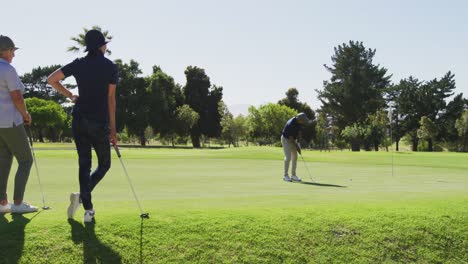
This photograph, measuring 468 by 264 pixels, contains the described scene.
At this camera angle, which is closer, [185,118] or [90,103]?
[90,103]

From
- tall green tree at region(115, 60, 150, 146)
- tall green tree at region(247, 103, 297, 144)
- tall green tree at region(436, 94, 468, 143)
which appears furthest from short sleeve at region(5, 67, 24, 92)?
tall green tree at region(247, 103, 297, 144)

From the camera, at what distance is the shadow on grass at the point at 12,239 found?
5574 millimetres

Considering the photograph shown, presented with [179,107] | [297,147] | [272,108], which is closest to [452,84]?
[272,108]

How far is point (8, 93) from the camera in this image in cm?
717

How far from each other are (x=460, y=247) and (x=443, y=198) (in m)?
2.35

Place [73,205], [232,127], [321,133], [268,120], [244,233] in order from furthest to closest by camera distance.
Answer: [321,133]
[232,127]
[268,120]
[73,205]
[244,233]

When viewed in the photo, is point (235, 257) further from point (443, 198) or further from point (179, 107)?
point (179, 107)

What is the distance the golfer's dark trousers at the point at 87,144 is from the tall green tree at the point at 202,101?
93.2 m

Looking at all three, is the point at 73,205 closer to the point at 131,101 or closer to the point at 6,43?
the point at 6,43

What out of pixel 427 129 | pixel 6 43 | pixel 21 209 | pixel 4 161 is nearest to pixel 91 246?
pixel 21 209

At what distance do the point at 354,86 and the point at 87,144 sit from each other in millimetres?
96884

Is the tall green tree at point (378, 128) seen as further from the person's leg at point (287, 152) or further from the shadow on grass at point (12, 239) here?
the shadow on grass at point (12, 239)

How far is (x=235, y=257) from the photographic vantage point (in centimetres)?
613

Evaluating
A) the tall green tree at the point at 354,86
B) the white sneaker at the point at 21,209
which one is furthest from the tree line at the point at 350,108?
the white sneaker at the point at 21,209
